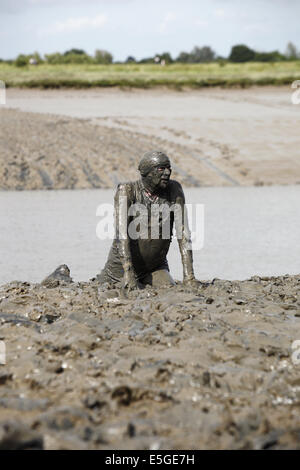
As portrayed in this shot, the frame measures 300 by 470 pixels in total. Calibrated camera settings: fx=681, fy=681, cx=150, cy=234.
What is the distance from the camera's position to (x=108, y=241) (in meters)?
11.9

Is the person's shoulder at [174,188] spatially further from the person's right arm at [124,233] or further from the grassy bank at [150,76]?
the grassy bank at [150,76]

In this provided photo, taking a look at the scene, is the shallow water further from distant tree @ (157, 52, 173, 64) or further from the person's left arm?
distant tree @ (157, 52, 173, 64)

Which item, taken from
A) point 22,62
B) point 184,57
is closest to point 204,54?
point 184,57

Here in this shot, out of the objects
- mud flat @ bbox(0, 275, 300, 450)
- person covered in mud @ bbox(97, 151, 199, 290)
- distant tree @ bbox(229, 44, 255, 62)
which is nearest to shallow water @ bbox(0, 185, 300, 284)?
person covered in mud @ bbox(97, 151, 199, 290)

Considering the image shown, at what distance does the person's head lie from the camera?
21.8ft

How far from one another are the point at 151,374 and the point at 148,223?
2776 millimetres

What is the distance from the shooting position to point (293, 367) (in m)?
4.55

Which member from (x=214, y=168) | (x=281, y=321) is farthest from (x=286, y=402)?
(x=214, y=168)

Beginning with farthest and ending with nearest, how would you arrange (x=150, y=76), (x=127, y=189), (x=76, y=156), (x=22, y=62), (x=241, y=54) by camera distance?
(x=241, y=54) < (x=22, y=62) < (x=150, y=76) < (x=76, y=156) < (x=127, y=189)

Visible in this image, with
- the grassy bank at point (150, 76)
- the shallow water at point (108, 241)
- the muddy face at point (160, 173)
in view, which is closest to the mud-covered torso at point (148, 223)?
the muddy face at point (160, 173)

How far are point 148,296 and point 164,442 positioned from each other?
2.87 metres

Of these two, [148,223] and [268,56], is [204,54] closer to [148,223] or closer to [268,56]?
[268,56]

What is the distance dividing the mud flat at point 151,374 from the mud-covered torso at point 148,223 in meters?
0.68
